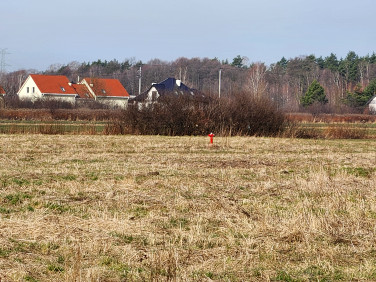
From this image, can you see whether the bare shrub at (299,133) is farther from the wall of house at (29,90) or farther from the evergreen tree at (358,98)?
the evergreen tree at (358,98)

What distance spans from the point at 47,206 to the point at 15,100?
62.6 meters

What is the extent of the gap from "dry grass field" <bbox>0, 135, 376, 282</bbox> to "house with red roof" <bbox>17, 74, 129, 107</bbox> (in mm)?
73055

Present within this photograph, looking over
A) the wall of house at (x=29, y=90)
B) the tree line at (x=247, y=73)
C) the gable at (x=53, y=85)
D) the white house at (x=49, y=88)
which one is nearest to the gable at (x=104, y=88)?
the white house at (x=49, y=88)

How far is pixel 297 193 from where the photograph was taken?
1177 cm

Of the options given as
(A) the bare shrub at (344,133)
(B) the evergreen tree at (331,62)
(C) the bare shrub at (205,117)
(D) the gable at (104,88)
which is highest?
(B) the evergreen tree at (331,62)

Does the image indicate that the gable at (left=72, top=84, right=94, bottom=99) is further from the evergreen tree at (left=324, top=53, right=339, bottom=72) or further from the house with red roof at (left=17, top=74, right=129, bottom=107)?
the evergreen tree at (left=324, top=53, right=339, bottom=72)

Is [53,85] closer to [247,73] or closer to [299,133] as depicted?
[247,73]

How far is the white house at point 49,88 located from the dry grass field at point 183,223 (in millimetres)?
72776

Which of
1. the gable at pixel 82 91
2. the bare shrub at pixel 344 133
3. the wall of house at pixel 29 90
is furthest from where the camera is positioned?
the gable at pixel 82 91

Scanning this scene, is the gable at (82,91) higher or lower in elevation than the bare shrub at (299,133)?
higher

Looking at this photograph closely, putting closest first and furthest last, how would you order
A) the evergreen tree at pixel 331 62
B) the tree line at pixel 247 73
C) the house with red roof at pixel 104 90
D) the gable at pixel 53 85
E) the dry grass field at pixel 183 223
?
1. the dry grass field at pixel 183 223
2. the gable at pixel 53 85
3. the house with red roof at pixel 104 90
4. the tree line at pixel 247 73
5. the evergreen tree at pixel 331 62

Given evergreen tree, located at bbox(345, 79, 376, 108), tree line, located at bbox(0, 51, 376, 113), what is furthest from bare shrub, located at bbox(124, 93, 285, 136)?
tree line, located at bbox(0, 51, 376, 113)

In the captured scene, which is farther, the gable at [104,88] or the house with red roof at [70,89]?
the gable at [104,88]

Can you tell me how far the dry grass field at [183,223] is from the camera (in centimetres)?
641
